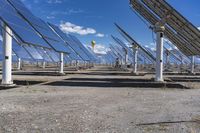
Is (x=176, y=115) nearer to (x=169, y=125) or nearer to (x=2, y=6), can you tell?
(x=169, y=125)

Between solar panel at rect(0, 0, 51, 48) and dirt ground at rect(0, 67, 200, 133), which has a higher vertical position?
solar panel at rect(0, 0, 51, 48)

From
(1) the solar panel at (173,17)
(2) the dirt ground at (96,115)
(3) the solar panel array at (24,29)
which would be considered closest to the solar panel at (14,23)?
(3) the solar panel array at (24,29)

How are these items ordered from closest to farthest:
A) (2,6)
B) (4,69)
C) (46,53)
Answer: (4,69), (2,6), (46,53)

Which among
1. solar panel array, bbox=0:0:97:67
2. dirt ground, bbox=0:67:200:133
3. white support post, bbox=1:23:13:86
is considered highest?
solar panel array, bbox=0:0:97:67

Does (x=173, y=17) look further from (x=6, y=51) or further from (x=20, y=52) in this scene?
(x=20, y=52)

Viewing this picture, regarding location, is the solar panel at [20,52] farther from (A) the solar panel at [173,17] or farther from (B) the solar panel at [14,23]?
(A) the solar panel at [173,17]

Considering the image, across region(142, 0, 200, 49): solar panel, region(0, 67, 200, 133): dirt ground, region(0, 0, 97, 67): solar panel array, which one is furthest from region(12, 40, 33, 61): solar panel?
region(0, 67, 200, 133): dirt ground

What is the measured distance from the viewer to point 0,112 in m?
10.3

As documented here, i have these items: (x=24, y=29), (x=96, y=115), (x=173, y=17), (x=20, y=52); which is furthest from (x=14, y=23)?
(x=20, y=52)

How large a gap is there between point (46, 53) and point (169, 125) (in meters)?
38.2

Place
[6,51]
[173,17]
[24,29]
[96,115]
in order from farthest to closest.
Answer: [173,17] < [24,29] < [6,51] < [96,115]

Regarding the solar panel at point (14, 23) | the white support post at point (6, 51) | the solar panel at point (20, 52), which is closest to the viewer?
the white support post at point (6, 51)

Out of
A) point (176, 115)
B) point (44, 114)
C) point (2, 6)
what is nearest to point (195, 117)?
point (176, 115)

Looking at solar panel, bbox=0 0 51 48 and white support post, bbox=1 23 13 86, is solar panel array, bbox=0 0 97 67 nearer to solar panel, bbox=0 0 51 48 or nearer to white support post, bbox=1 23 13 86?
solar panel, bbox=0 0 51 48
